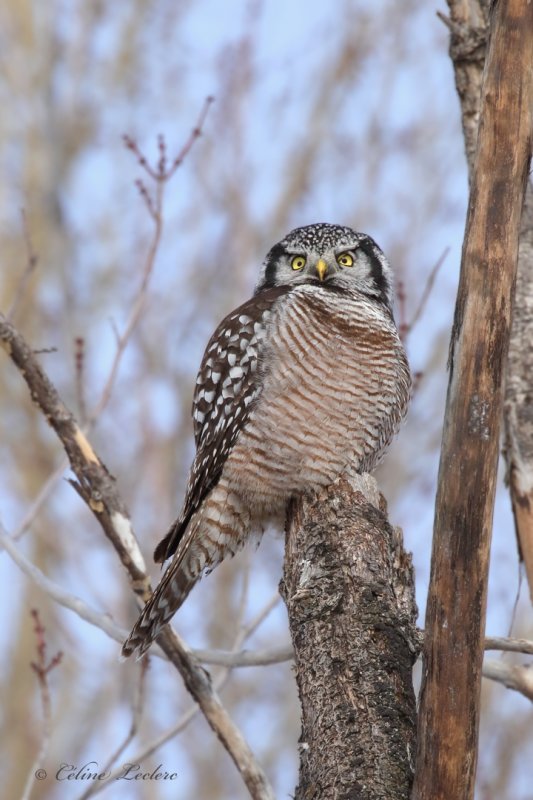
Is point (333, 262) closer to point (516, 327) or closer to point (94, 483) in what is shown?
point (516, 327)

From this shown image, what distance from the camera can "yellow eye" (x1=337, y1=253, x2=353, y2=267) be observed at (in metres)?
5.59

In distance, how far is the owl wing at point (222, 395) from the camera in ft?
15.5

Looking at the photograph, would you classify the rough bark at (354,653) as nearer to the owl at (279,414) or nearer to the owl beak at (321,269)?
the owl at (279,414)

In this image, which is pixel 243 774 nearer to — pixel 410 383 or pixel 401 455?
pixel 410 383

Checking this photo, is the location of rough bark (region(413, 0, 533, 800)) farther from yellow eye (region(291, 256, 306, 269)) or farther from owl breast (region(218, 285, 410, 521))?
yellow eye (region(291, 256, 306, 269))

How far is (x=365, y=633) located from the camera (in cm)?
342

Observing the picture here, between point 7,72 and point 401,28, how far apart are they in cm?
520

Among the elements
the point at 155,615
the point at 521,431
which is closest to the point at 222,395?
the point at 155,615

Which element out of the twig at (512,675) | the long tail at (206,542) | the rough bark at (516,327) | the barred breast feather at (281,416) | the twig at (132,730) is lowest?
the twig at (132,730)

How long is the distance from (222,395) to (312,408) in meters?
0.46

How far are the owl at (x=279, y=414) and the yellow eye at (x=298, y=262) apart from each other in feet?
2.06

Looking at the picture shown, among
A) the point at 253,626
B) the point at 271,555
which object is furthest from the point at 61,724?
the point at 253,626

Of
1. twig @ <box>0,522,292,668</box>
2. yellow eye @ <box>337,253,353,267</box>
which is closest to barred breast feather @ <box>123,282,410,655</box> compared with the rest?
twig @ <box>0,522,292,668</box>

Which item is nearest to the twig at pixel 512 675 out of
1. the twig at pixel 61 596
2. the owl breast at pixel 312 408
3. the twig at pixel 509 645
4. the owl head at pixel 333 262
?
the twig at pixel 509 645
